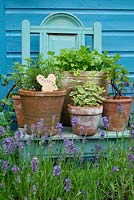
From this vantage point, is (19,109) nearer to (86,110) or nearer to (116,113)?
(86,110)

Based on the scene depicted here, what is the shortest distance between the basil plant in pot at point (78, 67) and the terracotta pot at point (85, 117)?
0.89ft

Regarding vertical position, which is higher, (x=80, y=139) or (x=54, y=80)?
(x=54, y=80)

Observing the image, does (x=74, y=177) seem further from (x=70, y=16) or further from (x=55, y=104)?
(x=70, y=16)

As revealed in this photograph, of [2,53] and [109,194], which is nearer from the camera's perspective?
[109,194]

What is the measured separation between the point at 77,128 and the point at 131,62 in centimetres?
123

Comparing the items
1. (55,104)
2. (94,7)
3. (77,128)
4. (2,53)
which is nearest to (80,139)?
(77,128)

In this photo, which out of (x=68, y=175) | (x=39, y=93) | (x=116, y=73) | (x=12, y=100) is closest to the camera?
(x=68, y=175)

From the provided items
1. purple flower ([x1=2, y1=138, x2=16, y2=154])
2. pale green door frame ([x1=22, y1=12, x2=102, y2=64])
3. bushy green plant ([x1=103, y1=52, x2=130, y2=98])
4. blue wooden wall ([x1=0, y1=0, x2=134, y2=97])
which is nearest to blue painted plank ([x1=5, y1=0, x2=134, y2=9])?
blue wooden wall ([x1=0, y1=0, x2=134, y2=97])

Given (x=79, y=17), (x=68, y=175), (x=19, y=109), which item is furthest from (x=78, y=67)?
(x=68, y=175)

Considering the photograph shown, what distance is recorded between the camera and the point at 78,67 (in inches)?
110

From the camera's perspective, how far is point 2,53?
328cm

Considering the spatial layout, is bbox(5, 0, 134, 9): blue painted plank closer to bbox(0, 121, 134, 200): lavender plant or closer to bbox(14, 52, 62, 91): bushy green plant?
bbox(14, 52, 62, 91): bushy green plant

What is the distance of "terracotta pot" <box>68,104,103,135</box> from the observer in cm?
251

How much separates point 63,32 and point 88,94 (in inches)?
35.0
